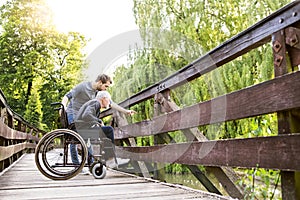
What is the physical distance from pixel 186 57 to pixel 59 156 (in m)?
3.40

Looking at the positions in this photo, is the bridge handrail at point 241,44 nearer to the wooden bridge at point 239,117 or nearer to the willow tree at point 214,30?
the wooden bridge at point 239,117

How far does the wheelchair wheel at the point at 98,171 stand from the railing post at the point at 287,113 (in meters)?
1.79

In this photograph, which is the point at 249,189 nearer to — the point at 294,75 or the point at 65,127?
the point at 294,75

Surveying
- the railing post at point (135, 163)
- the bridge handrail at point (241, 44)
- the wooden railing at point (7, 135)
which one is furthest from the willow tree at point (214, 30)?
the wooden railing at point (7, 135)

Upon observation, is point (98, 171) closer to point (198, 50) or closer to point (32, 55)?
point (198, 50)

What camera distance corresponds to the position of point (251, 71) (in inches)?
186

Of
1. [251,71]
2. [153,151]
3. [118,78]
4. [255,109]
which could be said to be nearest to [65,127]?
[153,151]

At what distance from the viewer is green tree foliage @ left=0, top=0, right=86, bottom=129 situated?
16688 millimetres

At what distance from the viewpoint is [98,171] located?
2971 millimetres

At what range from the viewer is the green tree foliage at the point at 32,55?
16.7 meters

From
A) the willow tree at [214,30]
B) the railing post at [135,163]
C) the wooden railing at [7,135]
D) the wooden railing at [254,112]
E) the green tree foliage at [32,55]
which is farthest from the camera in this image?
the green tree foliage at [32,55]

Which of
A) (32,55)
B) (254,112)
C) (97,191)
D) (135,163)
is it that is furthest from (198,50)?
(32,55)

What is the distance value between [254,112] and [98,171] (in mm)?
1729

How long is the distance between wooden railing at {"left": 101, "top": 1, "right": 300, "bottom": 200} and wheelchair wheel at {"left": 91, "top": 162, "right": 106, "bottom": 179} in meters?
0.66
